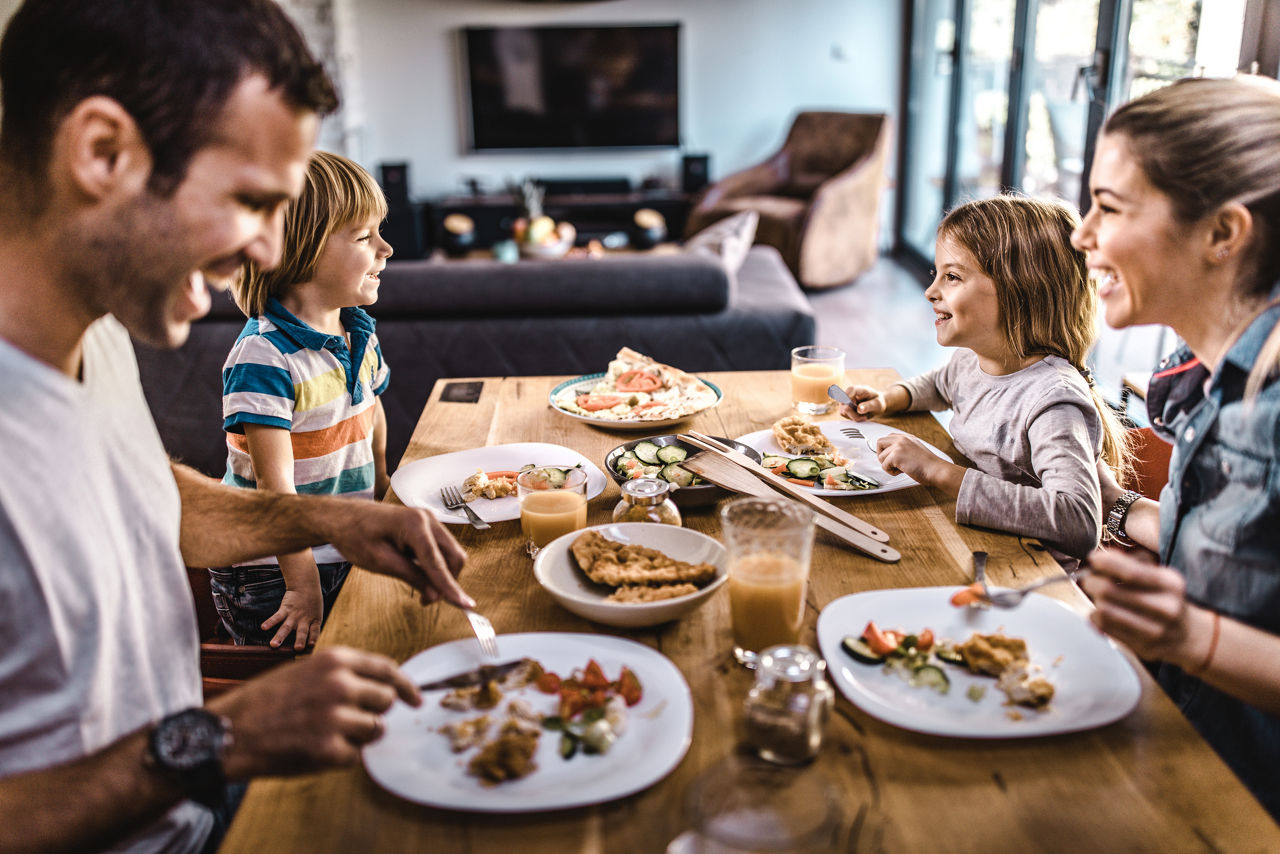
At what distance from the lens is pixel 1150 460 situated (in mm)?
1891

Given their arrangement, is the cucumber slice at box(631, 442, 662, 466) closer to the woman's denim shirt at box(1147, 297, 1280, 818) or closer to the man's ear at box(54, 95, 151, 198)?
the woman's denim shirt at box(1147, 297, 1280, 818)

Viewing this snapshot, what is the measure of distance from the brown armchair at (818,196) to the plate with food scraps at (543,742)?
18.5 ft

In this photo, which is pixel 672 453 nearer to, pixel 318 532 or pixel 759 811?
pixel 318 532

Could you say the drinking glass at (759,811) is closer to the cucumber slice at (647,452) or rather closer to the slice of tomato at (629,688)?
the slice of tomato at (629,688)

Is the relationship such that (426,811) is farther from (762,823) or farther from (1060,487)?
(1060,487)

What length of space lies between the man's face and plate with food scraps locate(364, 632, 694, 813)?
460 mm

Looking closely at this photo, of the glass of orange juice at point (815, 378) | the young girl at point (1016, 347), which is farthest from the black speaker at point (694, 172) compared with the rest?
the young girl at point (1016, 347)

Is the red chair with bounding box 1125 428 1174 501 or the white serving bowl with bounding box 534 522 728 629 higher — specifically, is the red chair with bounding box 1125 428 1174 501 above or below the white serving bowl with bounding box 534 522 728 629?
below

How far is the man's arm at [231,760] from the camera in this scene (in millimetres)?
799

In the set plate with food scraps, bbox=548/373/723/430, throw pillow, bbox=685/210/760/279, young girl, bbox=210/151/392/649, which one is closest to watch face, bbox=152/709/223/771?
young girl, bbox=210/151/392/649

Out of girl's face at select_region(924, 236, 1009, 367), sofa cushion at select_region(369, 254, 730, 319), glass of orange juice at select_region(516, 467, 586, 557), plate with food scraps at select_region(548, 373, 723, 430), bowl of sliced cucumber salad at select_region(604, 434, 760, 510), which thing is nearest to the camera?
glass of orange juice at select_region(516, 467, 586, 557)

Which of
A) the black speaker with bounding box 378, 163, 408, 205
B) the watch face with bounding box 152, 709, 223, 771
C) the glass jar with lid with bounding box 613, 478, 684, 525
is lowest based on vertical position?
the glass jar with lid with bounding box 613, 478, 684, 525

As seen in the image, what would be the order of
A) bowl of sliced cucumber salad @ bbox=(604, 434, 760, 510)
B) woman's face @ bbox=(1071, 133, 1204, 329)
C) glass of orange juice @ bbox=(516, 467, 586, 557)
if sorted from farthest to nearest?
1. bowl of sliced cucumber salad @ bbox=(604, 434, 760, 510)
2. glass of orange juice @ bbox=(516, 467, 586, 557)
3. woman's face @ bbox=(1071, 133, 1204, 329)

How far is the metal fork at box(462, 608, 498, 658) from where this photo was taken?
107 centimetres
